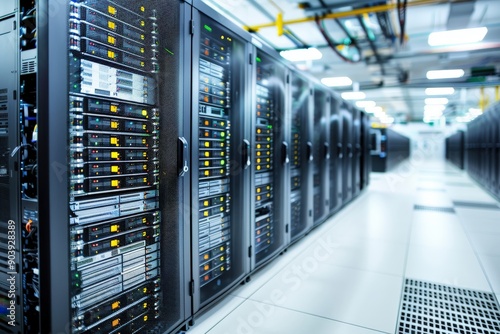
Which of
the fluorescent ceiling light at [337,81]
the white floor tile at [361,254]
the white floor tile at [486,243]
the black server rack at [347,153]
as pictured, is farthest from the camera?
the fluorescent ceiling light at [337,81]

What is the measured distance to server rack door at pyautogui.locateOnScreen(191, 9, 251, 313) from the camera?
1747 millimetres

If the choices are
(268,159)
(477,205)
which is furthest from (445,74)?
(268,159)

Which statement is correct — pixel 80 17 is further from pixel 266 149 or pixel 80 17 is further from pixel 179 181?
pixel 266 149

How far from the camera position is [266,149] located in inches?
Answer: 106

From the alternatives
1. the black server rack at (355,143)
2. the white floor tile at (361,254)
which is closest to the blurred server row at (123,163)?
the white floor tile at (361,254)

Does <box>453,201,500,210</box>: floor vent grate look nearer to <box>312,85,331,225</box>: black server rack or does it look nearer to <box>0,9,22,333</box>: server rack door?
<box>312,85,331,225</box>: black server rack

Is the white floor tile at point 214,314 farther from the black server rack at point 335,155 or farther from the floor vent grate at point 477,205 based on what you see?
the floor vent grate at point 477,205

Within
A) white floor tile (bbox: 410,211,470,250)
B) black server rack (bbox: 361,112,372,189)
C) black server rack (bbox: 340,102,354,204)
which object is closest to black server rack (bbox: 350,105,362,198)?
black server rack (bbox: 340,102,354,204)

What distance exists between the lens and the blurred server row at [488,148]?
6.50m

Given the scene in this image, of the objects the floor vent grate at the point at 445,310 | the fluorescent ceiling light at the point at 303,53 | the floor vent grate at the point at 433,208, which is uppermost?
the fluorescent ceiling light at the point at 303,53

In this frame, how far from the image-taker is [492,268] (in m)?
2.70

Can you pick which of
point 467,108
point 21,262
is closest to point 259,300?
point 21,262

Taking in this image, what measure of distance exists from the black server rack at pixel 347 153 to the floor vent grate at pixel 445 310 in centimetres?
323

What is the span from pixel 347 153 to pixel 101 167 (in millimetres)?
5012
